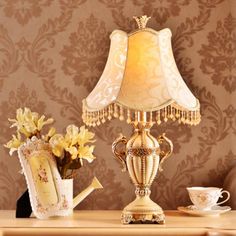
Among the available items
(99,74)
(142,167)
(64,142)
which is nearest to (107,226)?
(142,167)

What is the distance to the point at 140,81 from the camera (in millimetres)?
1956

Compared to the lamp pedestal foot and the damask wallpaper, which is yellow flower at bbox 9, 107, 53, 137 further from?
the lamp pedestal foot

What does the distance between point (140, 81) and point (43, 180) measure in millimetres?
497

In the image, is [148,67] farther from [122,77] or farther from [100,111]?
[100,111]

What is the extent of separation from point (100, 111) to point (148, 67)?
0.24m

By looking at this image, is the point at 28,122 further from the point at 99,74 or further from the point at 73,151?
the point at 99,74

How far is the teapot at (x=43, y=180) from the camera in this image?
2.10 meters

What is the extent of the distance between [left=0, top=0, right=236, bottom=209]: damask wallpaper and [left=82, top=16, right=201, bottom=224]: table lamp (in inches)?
14.1

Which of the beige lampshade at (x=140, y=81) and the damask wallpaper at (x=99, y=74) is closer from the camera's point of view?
the beige lampshade at (x=140, y=81)

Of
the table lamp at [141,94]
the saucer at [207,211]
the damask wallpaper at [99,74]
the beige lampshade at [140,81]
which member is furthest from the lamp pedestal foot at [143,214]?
the damask wallpaper at [99,74]

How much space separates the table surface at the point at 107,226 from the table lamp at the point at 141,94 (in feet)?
0.26

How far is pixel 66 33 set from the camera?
247cm

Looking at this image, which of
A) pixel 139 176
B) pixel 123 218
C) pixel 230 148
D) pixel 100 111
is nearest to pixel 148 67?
pixel 100 111

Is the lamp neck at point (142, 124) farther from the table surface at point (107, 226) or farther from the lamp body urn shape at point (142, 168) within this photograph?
the table surface at point (107, 226)
